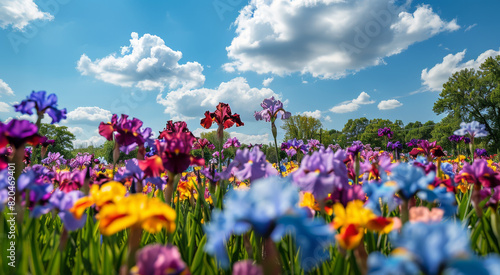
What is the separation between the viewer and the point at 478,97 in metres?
36.5

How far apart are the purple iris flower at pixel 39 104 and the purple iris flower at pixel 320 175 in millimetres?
1974

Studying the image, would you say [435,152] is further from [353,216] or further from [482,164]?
[353,216]

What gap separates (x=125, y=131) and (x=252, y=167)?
3.95 feet

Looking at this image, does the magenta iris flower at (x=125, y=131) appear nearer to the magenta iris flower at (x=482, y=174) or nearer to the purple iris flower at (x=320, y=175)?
the purple iris flower at (x=320, y=175)

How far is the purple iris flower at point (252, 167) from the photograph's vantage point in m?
1.75

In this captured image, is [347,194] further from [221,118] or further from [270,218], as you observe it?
[221,118]

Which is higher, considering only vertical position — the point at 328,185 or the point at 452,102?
the point at 452,102

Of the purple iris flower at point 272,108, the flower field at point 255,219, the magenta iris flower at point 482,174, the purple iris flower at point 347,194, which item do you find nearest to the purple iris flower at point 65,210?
the flower field at point 255,219

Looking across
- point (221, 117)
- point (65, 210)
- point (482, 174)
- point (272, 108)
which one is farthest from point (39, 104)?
point (482, 174)

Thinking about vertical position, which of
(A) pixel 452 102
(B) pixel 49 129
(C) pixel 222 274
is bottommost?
(C) pixel 222 274

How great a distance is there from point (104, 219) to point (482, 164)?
2.12 meters

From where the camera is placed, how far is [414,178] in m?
1.17

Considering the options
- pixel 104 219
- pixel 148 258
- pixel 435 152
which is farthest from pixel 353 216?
pixel 435 152

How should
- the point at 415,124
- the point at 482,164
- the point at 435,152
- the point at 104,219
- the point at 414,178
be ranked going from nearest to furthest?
the point at 104,219
the point at 414,178
the point at 482,164
the point at 435,152
the point at 415,124
